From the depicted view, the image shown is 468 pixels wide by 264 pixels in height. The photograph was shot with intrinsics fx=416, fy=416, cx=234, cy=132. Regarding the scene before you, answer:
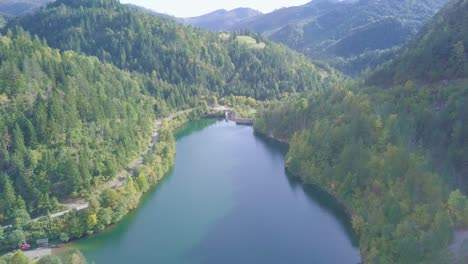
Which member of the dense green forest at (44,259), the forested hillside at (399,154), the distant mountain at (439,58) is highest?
the distant mountain at (439,58)

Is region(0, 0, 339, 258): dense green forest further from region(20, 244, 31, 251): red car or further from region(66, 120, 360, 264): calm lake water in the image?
region(66, 120, 360, 264): calm lake water

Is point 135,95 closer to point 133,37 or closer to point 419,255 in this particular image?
point 133,37

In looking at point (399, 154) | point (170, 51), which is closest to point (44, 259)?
point (399, 154)

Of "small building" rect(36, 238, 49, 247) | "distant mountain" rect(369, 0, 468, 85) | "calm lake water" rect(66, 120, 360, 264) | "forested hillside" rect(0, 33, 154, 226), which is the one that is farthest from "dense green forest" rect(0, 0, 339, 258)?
"distant mountain" rect(369, 0, 468, 85)

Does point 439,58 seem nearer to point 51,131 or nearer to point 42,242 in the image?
point 51,131

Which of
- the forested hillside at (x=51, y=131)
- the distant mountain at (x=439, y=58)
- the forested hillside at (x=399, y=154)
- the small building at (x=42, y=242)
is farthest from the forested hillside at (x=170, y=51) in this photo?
the small building at (x=42, y=242)

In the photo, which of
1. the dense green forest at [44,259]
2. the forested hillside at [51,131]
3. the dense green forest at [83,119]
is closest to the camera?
the dense green forest at [44,259]

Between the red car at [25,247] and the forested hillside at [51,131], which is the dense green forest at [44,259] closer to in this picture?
the red car at [25,247]
